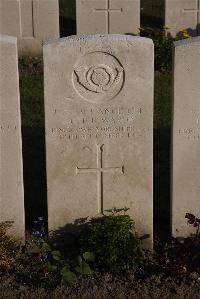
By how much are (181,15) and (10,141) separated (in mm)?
7466

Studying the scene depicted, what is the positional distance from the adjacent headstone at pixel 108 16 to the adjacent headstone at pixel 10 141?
671 cm

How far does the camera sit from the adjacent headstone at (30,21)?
1211 cm

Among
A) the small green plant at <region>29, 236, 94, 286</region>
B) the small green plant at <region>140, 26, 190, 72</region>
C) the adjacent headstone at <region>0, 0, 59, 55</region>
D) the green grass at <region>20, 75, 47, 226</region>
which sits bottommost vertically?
the small green plant at <region>29, 236, 94, 286</region>

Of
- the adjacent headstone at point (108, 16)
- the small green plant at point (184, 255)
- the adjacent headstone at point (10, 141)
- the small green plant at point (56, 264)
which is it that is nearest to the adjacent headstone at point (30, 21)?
the adjacent headstone at point (108, 16)

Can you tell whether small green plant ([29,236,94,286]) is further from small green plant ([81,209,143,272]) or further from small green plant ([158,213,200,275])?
small green plant ([158,213,200,275])

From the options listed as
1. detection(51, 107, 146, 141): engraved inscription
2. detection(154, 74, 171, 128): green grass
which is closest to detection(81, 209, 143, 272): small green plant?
detection(51, 107, 146, 141): engraved inscription

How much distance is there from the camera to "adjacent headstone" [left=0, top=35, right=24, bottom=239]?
5.56 meters

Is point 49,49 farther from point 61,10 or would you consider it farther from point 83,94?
point 61,10

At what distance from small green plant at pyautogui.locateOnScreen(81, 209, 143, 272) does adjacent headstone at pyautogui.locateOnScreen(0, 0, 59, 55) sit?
6954 millimetres

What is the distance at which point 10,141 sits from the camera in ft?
18.9

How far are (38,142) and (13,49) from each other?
10.4ft

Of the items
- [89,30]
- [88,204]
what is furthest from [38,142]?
[89,30]

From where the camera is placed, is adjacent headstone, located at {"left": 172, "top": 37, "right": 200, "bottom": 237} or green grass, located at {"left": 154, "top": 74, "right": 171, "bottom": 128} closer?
adjacent headstone, located at {"left": 172, "top": 37, "right": 200, "bottom": 237}

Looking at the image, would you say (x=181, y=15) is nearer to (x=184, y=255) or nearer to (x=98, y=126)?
(x=98, y=126)
